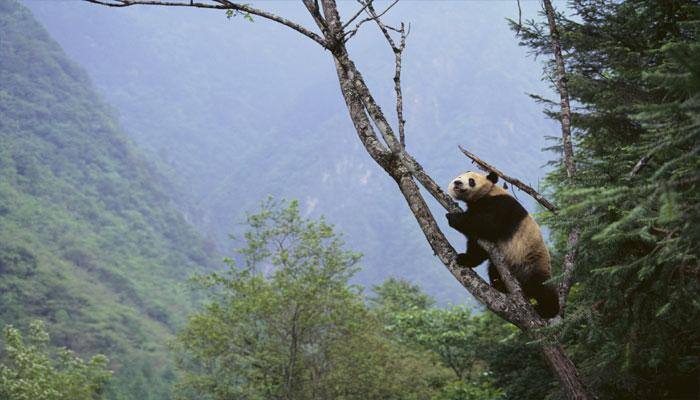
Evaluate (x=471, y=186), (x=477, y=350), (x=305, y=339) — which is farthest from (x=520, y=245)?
(x=305, y=339)

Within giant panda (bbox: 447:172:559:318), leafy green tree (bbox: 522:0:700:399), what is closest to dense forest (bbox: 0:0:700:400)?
leafy green tree (bbox: 522:0:700:399)

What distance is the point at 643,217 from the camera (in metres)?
3.22

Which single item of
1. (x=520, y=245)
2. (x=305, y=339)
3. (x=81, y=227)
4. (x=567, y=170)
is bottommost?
(x=567, y=170)

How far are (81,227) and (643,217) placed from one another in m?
93.8

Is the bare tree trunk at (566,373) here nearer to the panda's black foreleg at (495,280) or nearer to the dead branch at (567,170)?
Result: the dead branch at (567,170)

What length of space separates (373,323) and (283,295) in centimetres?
304

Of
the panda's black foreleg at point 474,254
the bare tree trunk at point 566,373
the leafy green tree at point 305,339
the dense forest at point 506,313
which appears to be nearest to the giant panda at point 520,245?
the panda's black foreleg at point 474,254

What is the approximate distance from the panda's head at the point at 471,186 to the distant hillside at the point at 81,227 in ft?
150

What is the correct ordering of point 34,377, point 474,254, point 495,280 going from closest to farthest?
point 474,254, point 495,280, point 34,377

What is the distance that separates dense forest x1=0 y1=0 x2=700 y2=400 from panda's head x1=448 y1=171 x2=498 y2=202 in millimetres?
919

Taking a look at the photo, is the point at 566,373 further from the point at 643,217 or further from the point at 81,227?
the point at 81,227

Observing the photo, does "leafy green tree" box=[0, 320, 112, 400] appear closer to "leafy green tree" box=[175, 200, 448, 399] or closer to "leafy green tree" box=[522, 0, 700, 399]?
"leafy green tree" box=[175, 200, 448, 399]

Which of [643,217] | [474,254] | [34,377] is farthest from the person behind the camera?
[34,377]

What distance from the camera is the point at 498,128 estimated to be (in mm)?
181750
